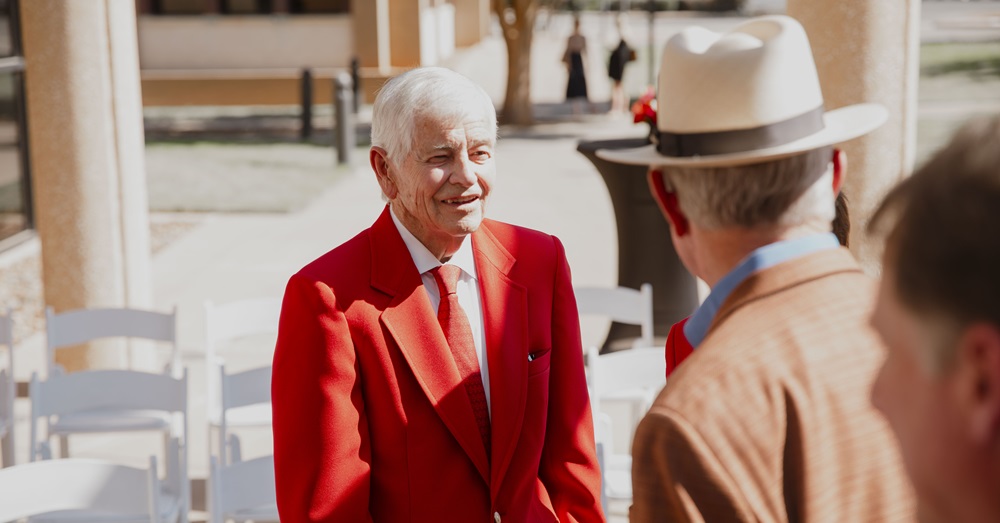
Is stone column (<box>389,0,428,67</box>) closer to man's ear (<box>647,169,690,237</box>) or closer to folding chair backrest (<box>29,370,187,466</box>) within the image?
folding chair backrest (<box>29,370,187,466</box>)

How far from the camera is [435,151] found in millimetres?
2996

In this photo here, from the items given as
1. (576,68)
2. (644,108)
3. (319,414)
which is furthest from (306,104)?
(319,414)

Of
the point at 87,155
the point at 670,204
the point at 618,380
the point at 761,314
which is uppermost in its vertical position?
the point at 670,204

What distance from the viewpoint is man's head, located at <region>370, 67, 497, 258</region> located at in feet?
9.68

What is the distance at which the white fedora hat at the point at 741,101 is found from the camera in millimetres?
1874

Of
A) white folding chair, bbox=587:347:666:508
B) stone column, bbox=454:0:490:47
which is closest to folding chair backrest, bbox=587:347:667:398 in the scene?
white folding chair, bbox=587:347:666:508

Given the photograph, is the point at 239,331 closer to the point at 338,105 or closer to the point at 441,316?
the point at 441,316

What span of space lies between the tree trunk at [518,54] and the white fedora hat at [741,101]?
1843cm

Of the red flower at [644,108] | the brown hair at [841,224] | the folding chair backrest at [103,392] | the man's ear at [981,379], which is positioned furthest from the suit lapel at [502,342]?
the red flower at [644,108]

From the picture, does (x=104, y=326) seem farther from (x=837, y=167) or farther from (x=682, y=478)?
(x=682, y=478)

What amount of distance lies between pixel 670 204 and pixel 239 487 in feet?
9.44

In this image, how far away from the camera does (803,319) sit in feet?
5.73

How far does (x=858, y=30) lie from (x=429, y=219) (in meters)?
4.02

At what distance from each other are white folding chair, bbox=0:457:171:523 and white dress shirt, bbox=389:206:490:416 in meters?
1.53
